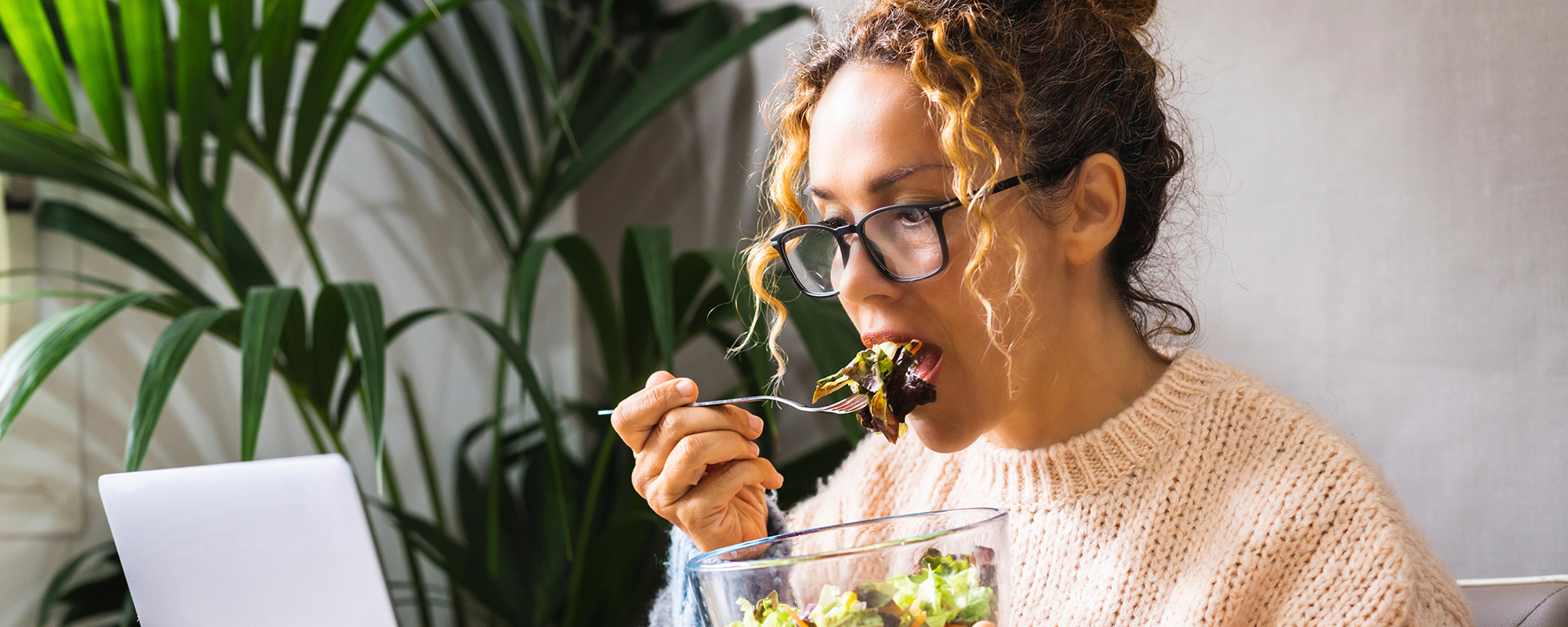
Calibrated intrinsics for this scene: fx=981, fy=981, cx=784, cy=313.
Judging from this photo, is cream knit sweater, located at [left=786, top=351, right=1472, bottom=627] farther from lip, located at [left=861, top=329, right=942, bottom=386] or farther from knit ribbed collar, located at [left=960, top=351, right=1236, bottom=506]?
lip, located at [left=861, top=329, right=942, bottom=386]

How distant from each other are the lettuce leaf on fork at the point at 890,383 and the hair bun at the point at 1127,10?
0.34 m

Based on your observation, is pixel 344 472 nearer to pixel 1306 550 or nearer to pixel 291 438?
pixel 1306 550

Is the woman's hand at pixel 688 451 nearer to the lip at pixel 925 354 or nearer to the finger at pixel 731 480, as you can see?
the finger at pixel 731 480

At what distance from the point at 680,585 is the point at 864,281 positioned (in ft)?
1.44

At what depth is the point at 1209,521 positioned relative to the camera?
0.82m

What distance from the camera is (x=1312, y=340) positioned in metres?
1.30

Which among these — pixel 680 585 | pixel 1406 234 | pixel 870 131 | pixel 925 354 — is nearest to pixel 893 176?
pixel 870 131

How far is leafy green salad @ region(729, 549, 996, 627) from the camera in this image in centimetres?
53

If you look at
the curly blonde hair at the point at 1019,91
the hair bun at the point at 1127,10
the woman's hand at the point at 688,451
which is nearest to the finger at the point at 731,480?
the woman's hand at the point at 688,451

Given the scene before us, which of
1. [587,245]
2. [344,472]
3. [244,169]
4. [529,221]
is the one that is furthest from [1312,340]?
[244,169]

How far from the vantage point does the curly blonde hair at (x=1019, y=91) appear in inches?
30.9

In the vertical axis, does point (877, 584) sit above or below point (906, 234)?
below

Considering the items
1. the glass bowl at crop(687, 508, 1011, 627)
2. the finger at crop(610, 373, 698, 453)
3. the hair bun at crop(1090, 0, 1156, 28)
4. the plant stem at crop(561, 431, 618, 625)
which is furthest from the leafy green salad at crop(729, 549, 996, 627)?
the plant stem at crop(561, 431, 618, 625)

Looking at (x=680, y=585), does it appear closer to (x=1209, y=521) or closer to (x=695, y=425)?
(x=695, y=425)
